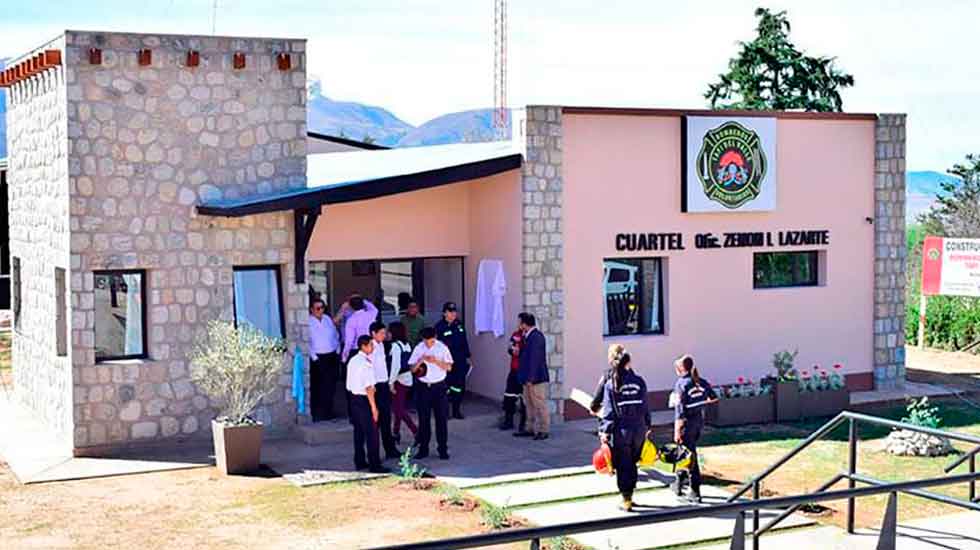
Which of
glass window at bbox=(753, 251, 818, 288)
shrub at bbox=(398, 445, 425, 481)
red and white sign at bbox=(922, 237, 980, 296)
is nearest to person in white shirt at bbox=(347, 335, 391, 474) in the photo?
shrub at bbox=(398, 445, 425, 481)

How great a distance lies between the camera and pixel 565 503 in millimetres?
12922

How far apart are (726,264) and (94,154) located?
8.77 m

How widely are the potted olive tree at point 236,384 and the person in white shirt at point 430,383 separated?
5.34ft

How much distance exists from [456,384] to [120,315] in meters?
4.15

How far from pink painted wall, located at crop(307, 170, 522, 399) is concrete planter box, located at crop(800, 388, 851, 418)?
422 centimetres

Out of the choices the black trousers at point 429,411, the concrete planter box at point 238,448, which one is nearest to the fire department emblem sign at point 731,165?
the black trousers at point 429,411

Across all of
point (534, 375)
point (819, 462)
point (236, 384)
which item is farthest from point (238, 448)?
point (819, 462)

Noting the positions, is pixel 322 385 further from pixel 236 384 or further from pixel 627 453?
pixel 627 453

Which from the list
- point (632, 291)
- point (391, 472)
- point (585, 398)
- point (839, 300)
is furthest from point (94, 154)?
point (839, 300)

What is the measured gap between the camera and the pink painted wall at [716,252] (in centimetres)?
1748

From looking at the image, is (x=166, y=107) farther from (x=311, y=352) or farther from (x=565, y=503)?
(x=565, y=503)

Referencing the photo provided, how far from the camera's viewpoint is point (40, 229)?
16656 millimetres

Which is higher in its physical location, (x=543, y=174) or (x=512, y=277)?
(x=543, y=174)

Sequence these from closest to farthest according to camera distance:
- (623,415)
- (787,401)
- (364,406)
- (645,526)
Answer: (645,526), (623,415), (364,406), (787,401)
